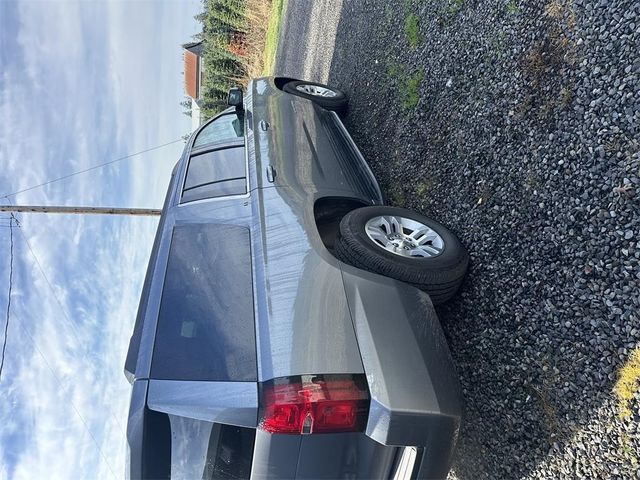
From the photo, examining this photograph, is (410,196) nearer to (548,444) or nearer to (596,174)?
(596,174)

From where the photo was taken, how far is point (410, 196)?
4.01m

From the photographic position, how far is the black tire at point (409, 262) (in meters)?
2.86

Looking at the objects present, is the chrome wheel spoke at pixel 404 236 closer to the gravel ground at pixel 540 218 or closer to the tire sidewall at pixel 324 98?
the gravel ground at pixel 540 218

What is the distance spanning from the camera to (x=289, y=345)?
2289 mm

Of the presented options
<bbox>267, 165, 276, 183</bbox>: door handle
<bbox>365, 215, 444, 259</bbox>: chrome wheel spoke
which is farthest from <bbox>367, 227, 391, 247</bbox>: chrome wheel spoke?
<bbox>267, 165, 276, 183</bbox>: door handle

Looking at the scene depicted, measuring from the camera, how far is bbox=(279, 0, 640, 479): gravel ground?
7.67ft

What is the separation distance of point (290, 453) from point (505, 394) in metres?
1.34

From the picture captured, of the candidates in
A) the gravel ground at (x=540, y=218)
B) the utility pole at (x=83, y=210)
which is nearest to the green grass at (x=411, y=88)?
the gravel ground at (x=540, y=218)

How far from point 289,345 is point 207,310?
63cm

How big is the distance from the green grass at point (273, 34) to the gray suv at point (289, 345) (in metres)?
9.67

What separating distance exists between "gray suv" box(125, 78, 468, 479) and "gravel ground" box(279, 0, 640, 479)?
1.34ft

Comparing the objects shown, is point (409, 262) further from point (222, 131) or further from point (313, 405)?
Result: point (222, 131)

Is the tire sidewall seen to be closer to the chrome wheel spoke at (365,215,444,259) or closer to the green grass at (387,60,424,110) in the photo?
the green grass at (387,60,424,110)

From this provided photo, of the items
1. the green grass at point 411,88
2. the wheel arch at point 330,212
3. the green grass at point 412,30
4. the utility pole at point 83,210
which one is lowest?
the utility pole at point 83,210
